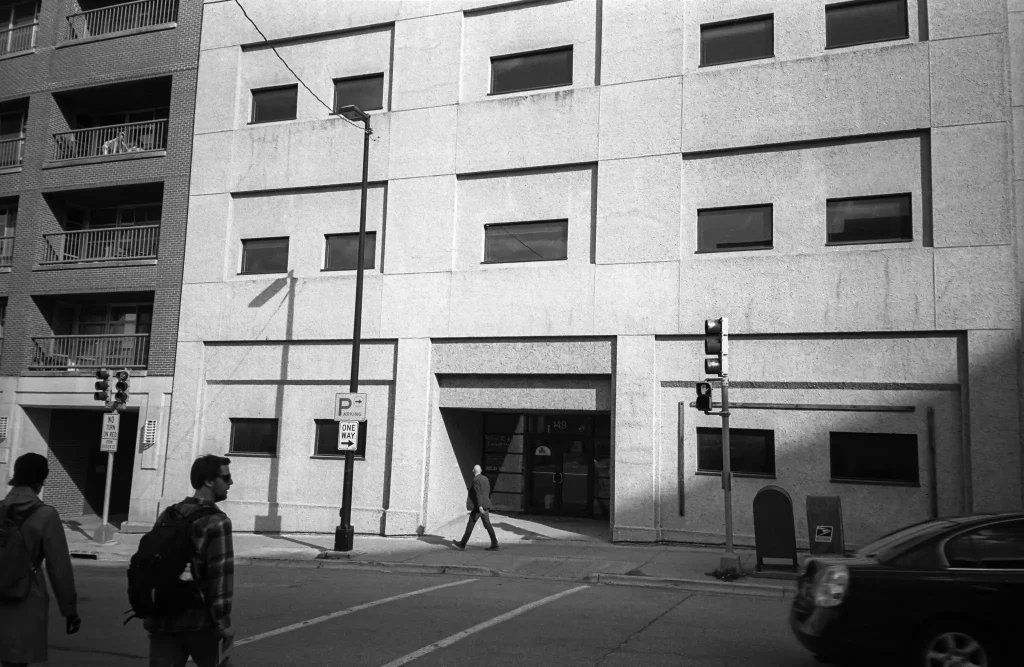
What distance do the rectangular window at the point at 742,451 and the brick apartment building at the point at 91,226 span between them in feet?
45.8

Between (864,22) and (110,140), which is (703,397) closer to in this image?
(864,22)

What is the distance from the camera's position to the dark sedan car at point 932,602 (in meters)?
6.03

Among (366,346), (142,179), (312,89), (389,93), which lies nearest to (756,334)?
(366,346)

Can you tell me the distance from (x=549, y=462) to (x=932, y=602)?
1386 centimetres

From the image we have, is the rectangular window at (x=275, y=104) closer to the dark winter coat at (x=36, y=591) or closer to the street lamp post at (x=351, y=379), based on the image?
the street lamp post at (x=351, y=379)

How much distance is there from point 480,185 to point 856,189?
26.5 ft

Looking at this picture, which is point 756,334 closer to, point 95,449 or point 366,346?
point 366,346

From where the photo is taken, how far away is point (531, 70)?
1877cm

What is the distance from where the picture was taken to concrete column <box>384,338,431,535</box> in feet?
Result: 59.0

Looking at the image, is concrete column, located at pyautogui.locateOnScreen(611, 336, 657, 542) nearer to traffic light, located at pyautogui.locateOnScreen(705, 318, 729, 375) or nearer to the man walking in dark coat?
the man walking in dark coat

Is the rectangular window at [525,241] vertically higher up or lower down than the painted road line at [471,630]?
higher up

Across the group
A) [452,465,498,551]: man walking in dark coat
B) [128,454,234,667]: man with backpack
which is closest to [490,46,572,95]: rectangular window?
[452,465,498,551]: man walking in dark coat

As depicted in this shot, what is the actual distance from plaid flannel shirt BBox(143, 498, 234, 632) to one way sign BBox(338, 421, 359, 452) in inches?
469

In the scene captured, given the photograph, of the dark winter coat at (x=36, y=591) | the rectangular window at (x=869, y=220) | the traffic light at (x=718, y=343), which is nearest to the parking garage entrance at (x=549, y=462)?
the traffic light at (x=718, y=343)
